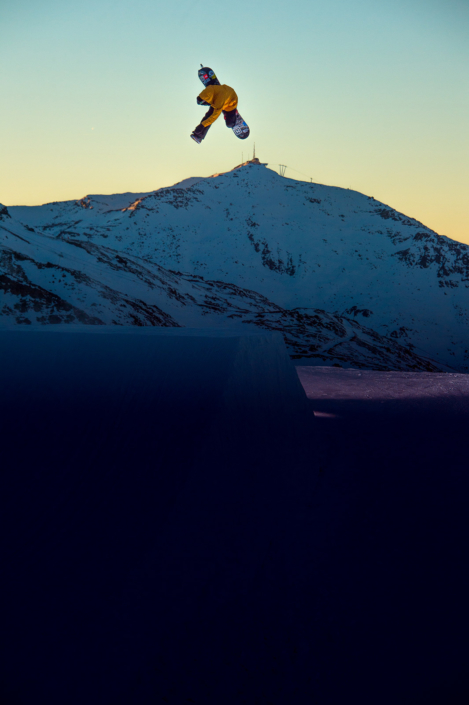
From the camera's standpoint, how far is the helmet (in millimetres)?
11781

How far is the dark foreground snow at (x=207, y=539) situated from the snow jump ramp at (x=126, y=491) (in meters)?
0.02

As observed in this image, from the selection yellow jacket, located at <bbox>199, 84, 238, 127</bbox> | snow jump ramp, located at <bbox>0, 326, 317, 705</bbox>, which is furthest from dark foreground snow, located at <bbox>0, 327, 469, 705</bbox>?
yellow jacket, located at <bbox>199, 84, 238, 127</bbox>

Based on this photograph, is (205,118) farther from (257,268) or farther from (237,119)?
(257,268)

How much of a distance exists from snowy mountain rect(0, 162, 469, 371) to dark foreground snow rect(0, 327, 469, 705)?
1124 centimetres

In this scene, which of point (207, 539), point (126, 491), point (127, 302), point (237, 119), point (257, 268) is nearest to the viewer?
point (207, 539)

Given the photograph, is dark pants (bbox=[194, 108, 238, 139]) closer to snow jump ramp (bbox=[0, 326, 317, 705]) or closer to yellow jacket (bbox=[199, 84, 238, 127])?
yellow jacket (bbox=[199, 84, 238, 127])

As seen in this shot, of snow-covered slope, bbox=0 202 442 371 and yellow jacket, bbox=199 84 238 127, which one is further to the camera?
snow-covered slope, bbox=0 202 442 371

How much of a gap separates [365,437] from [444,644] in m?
3.77

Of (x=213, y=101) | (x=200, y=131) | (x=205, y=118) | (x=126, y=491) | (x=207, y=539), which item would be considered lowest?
(x=207, y=539)

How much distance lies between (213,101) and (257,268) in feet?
203

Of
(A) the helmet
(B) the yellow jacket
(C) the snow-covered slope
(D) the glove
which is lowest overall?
(C) the snow-covered slope

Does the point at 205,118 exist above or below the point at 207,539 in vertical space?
above

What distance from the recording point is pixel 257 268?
72.9 metres

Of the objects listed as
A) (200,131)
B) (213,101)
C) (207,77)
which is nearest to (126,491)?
(200,131)
